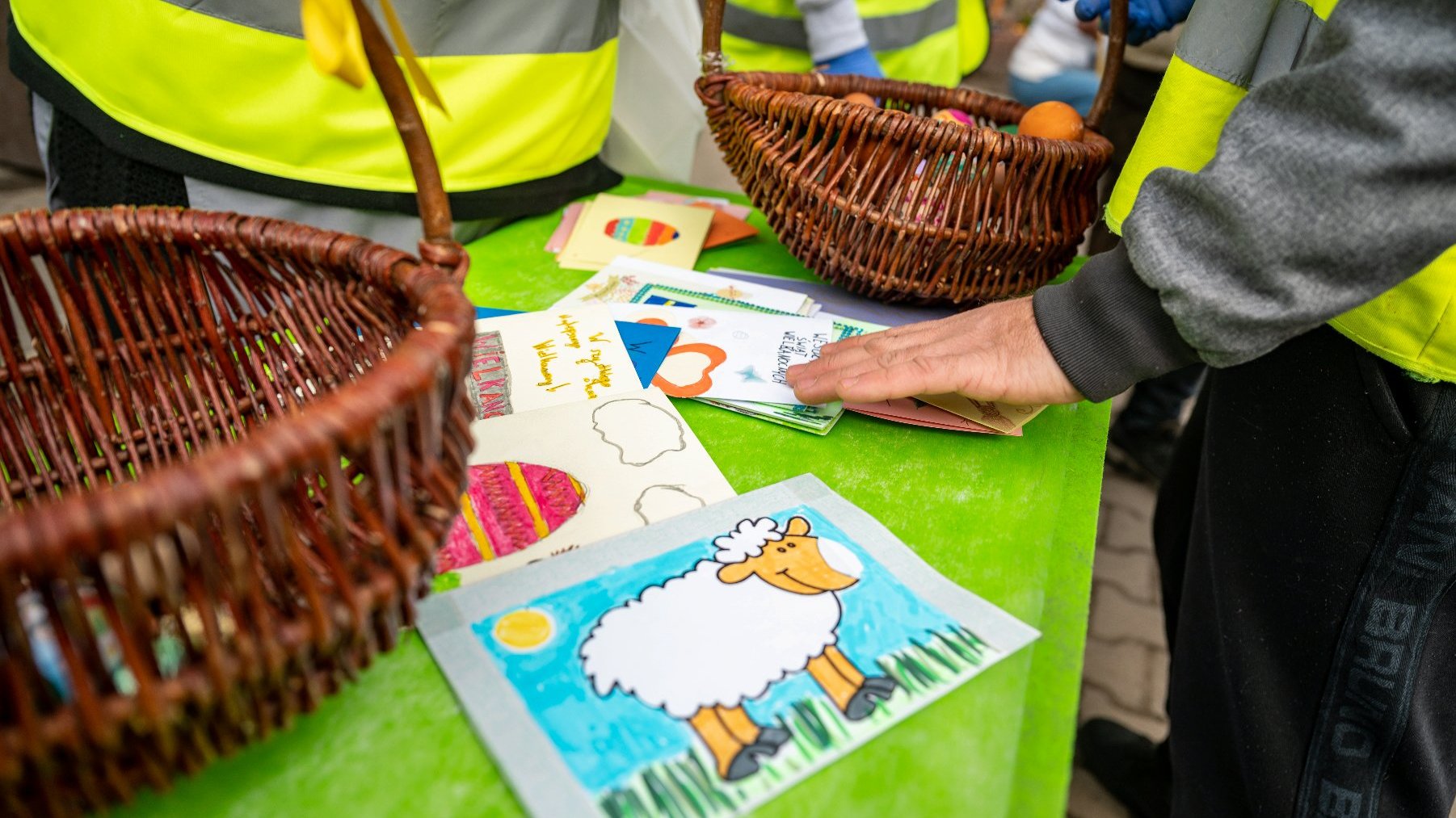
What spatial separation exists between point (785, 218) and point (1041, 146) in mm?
255

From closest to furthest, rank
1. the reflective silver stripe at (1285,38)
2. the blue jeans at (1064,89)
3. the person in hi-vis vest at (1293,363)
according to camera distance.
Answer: the person in hi-vis vest at (1293,363) < the reflective silver stripe at (1285,38) < the blue jeans at (1064,89)

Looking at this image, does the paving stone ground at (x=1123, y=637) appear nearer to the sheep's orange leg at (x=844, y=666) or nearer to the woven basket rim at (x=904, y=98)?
the woven basket rim at (x=904, y=98)

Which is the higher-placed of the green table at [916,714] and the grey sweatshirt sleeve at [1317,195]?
the grey sweatshirt sleeve at [1317,195]

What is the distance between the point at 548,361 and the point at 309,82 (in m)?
0.39

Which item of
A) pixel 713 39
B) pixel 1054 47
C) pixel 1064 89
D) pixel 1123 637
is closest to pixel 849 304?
pixel 713 39

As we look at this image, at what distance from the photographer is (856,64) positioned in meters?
1.31

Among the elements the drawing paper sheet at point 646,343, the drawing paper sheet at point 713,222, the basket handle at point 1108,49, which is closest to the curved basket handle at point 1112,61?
the basket handle at point 1108,49

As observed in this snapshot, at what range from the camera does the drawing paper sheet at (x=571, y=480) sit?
572 millimetres

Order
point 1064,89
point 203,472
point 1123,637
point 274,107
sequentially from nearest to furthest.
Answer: point 203,472
point 274,107
point 1123,637
point 1064,89

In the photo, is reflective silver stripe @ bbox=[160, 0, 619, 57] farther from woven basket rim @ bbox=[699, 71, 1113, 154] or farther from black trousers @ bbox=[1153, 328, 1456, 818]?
black trousers @ bbox=[1153, 328, 1456, 818]

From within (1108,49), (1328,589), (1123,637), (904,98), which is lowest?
(1123,637)

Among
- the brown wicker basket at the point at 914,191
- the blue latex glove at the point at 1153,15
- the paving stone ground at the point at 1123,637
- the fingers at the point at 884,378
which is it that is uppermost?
the blue latex glove at the point at 1153,15

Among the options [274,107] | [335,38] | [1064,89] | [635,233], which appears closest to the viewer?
[335,38]

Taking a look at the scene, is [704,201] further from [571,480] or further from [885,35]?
[571,480]
